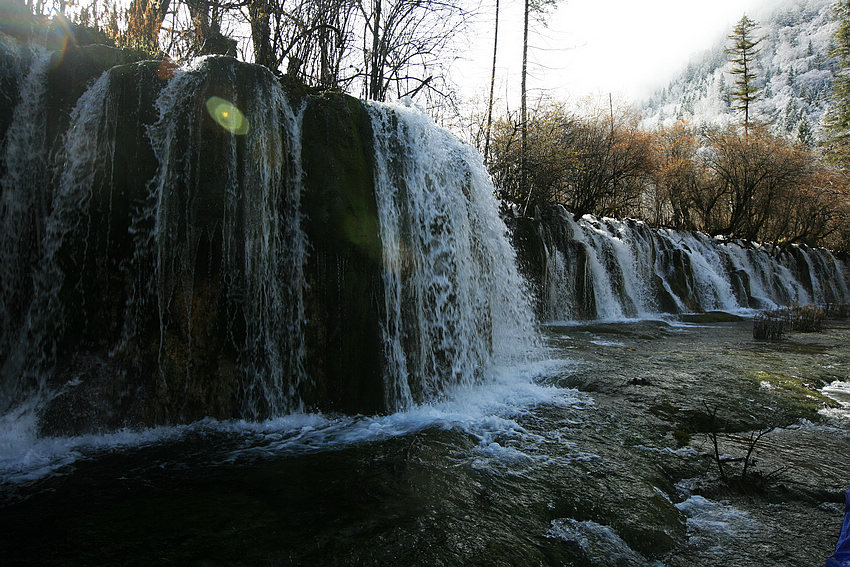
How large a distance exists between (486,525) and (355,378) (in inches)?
93.3

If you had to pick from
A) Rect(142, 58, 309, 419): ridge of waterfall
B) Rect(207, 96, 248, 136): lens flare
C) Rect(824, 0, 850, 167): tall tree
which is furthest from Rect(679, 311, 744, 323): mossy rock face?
Rect(824, 0, 850, 167): tall tree

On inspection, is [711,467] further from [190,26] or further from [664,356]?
[190,26]

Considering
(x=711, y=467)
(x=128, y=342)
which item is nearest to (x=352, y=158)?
(x=128, y=342)

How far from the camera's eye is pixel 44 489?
2.81 metres

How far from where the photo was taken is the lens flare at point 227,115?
4.39 meters

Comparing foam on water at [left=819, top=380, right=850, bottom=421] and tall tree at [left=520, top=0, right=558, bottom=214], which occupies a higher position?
tall tree at [left=520, top=0, right=558, bottom=214]

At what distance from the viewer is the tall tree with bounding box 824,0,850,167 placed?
33625 millimetres

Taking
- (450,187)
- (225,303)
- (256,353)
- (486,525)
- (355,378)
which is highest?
(450,187)

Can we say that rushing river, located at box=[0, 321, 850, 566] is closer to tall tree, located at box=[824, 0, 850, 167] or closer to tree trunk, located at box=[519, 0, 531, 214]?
tree trunk, located at box=[519, 0, 531, 214]

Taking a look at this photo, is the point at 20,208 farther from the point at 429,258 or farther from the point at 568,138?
the point at 568,138

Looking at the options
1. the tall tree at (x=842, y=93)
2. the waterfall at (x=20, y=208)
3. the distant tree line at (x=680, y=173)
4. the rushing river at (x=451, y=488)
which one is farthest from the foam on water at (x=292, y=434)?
the tall tree at (x=842, y=93)

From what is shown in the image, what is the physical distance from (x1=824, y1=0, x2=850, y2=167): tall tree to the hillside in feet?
194

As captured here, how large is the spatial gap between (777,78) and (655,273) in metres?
152

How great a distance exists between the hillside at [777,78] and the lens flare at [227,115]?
107982 mm
